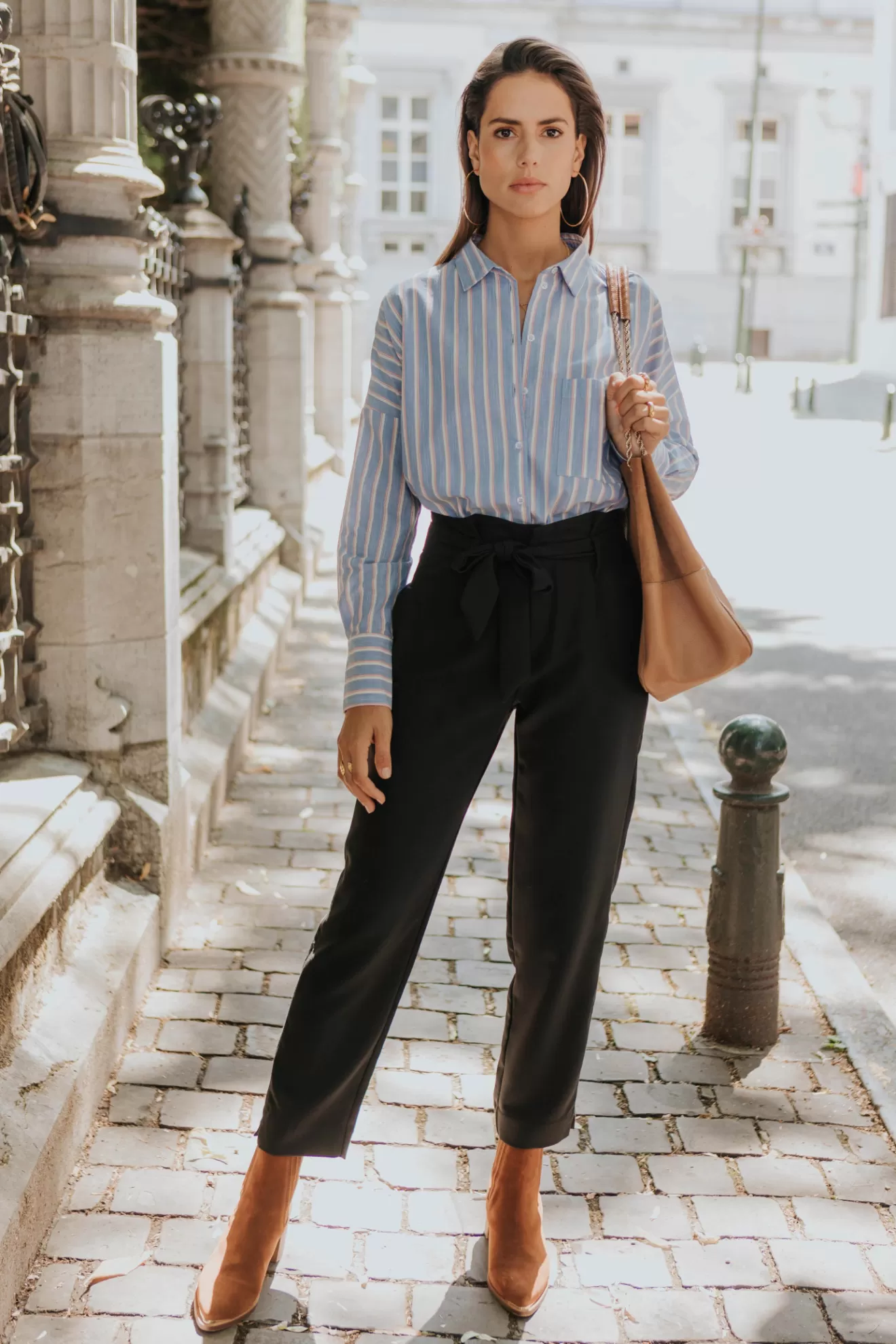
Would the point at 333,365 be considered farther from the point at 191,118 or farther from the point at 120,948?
the point at 120,948

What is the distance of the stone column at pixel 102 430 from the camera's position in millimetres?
4285

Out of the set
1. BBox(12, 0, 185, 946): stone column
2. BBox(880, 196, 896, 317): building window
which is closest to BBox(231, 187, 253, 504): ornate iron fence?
BBox(12, 0, 185, 946): stone column

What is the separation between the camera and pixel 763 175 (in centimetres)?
5988

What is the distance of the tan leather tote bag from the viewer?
283cm

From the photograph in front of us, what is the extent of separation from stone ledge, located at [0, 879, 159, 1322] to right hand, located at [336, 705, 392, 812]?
983mm

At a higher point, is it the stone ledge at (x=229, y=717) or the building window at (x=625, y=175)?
the building window at (x=625, y=175)

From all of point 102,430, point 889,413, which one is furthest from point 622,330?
point 889,413

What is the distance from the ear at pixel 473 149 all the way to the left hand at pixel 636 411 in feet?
1.59

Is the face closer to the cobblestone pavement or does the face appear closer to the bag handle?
the bag handle

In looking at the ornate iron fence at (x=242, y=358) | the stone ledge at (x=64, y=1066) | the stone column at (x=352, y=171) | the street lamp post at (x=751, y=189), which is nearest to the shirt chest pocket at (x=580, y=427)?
the stone ledge at (x=64, y=1066)

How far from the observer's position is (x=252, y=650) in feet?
26.8

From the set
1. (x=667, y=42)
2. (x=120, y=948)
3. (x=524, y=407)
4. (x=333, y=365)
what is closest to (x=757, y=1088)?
(x=120, y=948)

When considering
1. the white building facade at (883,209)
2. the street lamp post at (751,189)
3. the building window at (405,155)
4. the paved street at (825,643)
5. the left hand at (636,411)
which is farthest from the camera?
the building window at (405,155)

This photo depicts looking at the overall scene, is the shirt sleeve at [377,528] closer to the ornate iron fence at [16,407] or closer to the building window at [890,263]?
the ornate iron fence at [16,407]
